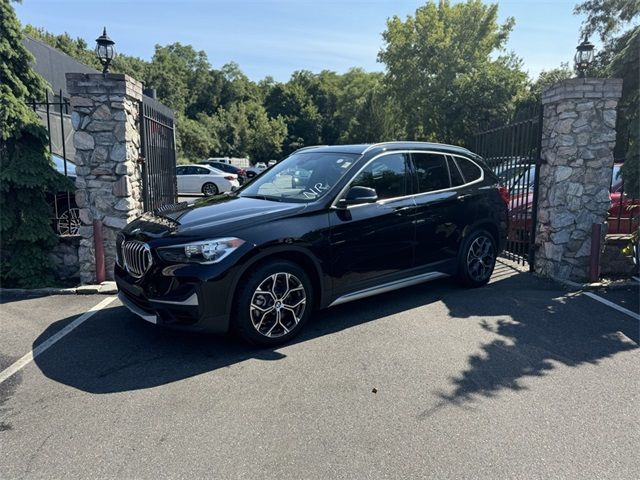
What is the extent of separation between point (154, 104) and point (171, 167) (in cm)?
139

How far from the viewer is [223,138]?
51.1 m

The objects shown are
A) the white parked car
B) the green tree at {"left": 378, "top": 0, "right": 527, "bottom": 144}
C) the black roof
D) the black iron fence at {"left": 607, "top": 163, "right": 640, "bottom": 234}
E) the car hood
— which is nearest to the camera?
the car hood

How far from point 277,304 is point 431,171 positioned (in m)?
2.67

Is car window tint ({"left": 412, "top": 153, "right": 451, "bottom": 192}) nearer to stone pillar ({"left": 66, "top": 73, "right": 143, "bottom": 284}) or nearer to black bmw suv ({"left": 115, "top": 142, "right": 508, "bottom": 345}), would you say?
black bmw suv ({"left": 115, "top": 142, "right": 508, "bottom": 345})

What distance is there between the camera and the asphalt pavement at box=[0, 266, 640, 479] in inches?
107

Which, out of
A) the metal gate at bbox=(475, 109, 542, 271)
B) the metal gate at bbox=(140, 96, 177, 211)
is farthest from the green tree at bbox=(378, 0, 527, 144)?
the metal gate at bbox=(140, 96, 177, 211)

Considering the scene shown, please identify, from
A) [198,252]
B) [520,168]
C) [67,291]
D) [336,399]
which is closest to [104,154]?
[67,291]

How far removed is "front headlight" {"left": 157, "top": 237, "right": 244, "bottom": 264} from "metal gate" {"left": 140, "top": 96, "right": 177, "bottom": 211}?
2.70 meters

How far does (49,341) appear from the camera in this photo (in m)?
4.50

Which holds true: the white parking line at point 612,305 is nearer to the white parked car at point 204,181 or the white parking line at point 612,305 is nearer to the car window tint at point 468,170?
the car window tint at point 468,170

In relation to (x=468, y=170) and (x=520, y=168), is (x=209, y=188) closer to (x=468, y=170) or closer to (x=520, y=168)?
(x=520, y=168)

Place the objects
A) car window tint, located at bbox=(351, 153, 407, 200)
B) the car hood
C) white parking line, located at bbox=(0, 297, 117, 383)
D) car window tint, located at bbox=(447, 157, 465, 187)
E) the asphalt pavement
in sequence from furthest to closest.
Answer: car window tint, located at bbox=(447, 157, 465, 187)
car window tint, located at bbox=(351, 153, 407, 200)
the car hood
white parking line, located at bbox=(0, 297, 117, 383)
the asphalt pavement

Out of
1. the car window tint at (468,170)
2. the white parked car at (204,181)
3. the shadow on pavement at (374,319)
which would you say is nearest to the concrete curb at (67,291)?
the shadow on pavement at (374,319)

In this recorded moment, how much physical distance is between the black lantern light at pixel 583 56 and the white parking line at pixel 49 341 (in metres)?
6.97
